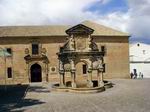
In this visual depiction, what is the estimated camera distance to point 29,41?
51.7 meters

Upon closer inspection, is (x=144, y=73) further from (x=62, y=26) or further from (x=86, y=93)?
(x=86, y=93)

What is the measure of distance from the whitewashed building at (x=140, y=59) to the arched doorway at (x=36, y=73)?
1957 centimetres

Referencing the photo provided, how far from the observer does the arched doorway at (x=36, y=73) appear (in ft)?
170

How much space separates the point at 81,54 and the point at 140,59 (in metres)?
30.5

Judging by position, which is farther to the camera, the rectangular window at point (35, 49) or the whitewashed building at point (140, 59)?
the whitewashed building at point (140, 59)

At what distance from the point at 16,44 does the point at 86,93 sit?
783 inches

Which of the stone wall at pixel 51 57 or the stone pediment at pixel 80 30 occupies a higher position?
the stone pediment at pixel 80 30

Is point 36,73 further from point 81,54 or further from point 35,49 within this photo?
point 81,54

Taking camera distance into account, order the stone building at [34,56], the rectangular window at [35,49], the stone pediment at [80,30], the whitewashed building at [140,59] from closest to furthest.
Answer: the stone pediment at [80,30], the stone building at [34,56], the rectangular window at [35,49], the whitewashed building at [140,59]

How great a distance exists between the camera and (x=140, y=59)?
6750cm

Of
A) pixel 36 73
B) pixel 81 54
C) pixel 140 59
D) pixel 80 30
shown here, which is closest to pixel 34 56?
pixel 36 73

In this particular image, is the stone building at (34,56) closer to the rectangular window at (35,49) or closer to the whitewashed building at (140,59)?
the rectangular window at (35,49)

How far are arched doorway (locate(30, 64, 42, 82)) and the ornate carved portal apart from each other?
12311 mm

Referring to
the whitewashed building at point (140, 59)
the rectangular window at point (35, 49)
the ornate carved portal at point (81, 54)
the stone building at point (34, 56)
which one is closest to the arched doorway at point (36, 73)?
the stone building at point (34, 56)
